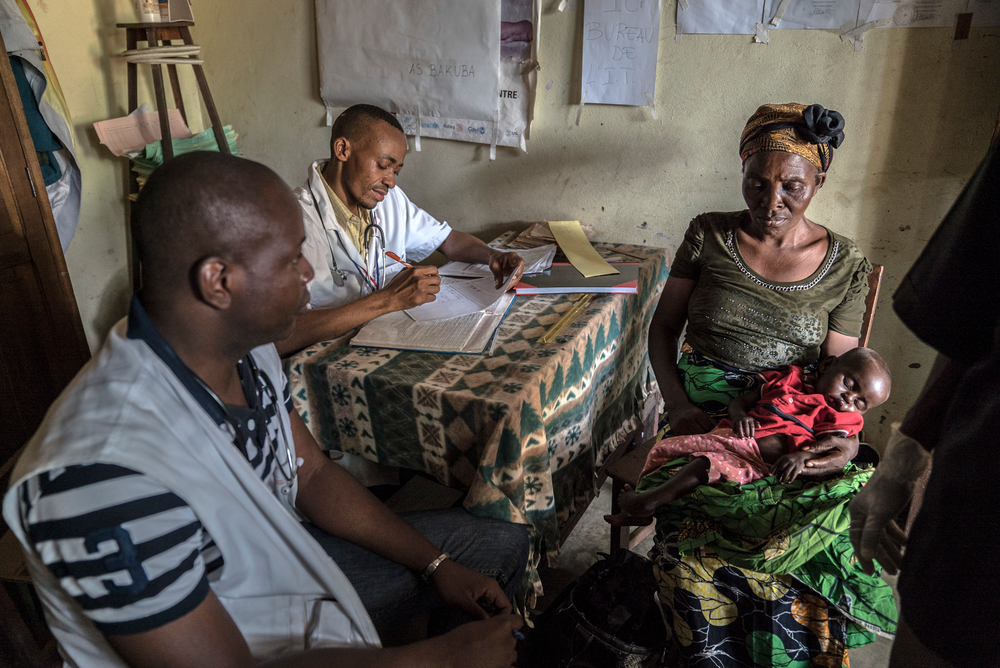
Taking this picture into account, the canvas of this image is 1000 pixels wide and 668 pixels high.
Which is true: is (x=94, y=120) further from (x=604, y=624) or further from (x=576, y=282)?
(x=604, y=624)

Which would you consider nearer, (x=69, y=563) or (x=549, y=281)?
(x=69, y=563)

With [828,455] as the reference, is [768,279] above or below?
above

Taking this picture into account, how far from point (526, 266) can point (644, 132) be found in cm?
69

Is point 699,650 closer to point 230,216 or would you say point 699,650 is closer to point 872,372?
point 872,372

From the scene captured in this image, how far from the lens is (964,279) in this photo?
774mm

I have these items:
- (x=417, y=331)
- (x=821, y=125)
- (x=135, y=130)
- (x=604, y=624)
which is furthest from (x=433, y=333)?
(x=135, y=130)

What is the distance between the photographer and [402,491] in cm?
237

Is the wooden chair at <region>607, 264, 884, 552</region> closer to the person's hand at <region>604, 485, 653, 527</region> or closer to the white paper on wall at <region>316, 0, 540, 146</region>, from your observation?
the person's hand at <region>604, 485, 653, 527</region>

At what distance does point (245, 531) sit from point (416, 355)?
2.23 feet

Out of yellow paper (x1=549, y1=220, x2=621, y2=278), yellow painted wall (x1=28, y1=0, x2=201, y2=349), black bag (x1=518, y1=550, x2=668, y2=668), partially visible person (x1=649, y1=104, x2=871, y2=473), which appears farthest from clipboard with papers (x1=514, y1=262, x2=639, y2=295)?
yellow painted wall (x1=28, y1=0, x2=201, y2=349)

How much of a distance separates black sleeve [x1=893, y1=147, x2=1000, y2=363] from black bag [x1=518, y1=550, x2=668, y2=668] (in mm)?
870

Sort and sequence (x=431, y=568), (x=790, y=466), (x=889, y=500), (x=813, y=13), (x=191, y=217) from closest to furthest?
(x=191, y=217) → (x=889, y=500) → (x=431, y=568) → (x=790, y=466) → (x=813, y=13)

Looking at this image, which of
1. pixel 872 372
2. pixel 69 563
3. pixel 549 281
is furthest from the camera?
pixel 549 281

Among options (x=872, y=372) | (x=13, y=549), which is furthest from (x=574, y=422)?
(x=13, y=549)
